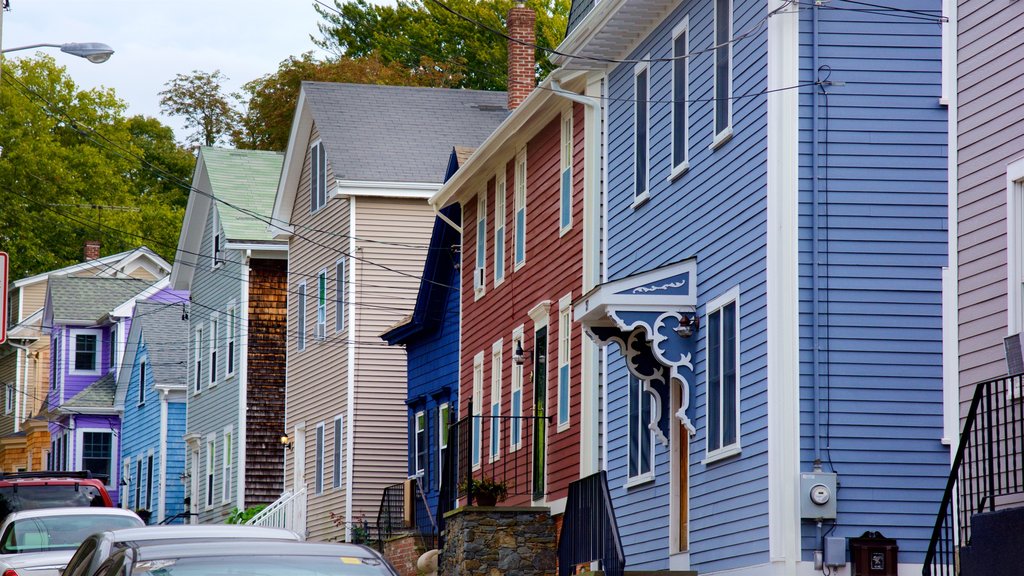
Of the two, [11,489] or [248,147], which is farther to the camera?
[248,147]

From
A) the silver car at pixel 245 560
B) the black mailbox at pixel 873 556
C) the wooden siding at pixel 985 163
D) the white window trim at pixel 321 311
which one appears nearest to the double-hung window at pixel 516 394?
the black mailbox at pixel 873 556

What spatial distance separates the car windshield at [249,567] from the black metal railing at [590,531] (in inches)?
371

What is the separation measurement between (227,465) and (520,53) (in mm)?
14198

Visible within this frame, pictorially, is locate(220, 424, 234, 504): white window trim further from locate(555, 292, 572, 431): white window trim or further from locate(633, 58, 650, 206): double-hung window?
locate(633, 58, 650, 206): double-hung window

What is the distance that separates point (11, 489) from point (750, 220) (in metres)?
12.9

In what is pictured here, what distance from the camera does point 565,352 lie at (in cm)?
2359

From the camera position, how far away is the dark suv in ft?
79.2

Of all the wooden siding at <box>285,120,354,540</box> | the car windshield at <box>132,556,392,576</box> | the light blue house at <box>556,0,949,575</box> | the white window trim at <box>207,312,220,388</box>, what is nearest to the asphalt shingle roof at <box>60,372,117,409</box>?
the white window trim at <box>207,312,220,388</box>

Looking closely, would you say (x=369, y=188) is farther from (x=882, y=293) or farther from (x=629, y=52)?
(x=882, y=293)

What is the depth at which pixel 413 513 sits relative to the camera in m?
30.6

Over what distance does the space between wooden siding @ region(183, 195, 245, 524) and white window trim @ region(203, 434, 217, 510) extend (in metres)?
0.10

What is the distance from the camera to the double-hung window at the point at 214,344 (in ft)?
143

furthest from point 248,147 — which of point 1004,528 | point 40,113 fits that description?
point 1004,528

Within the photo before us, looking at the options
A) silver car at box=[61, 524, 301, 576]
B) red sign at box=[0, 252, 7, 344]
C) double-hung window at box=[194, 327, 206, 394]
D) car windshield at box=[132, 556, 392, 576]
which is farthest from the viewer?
double-hung window at box=[194, 327, 206, 394]
